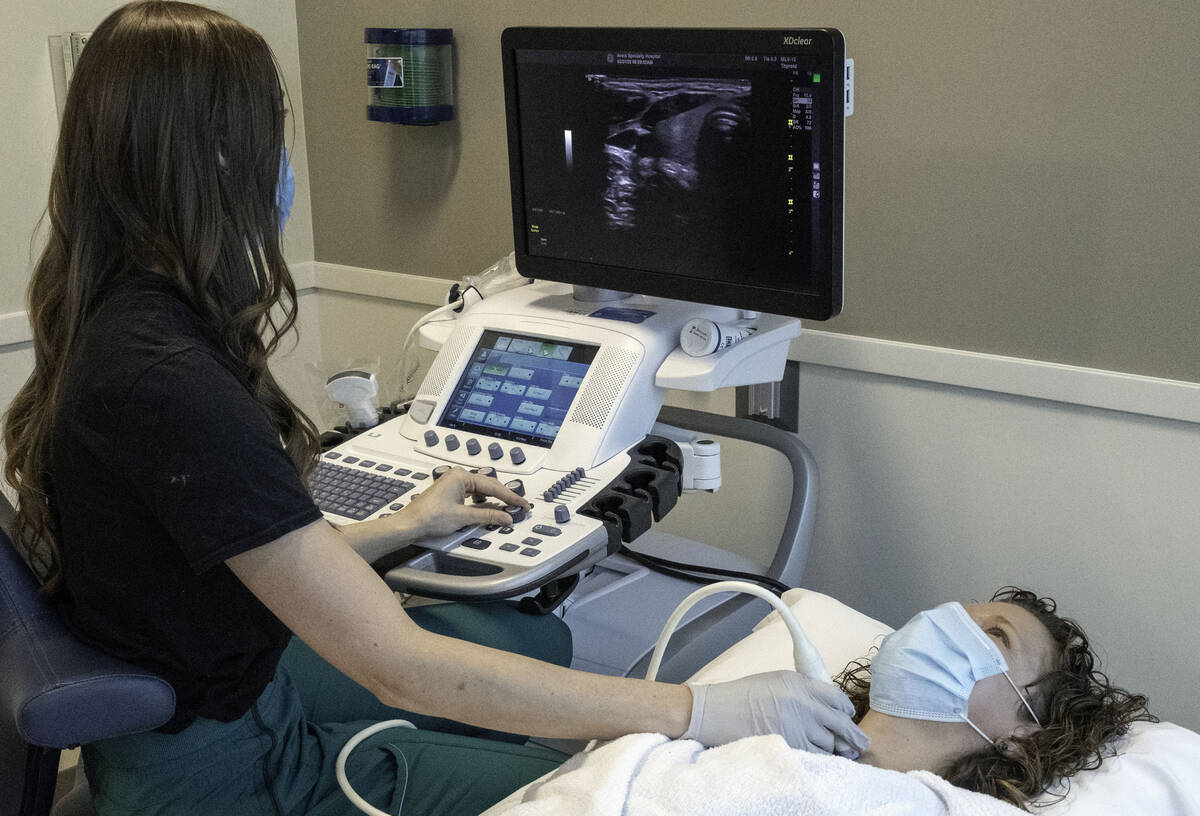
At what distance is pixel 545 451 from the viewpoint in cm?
166

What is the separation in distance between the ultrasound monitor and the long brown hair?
2.09 ft

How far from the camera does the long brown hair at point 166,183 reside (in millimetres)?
1044

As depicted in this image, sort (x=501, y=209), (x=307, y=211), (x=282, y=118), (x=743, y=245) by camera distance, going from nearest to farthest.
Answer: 1. (x=282, y=118)
2. (x=743, y=245)
3. (x=501, y=209)
4. (x=307, y=211)

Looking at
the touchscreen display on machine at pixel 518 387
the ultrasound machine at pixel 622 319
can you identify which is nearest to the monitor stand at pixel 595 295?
the ultrasound machine at pixel 622 319

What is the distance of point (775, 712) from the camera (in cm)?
113

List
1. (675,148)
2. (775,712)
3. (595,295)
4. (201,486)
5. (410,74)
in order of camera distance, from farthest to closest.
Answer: (410,74) → (595,295) → (675,148) → (775,712) → (201,486)

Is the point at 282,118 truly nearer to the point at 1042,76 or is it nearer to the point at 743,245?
the point at 743,245

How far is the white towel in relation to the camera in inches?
41.4

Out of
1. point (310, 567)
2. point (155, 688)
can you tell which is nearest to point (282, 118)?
→ point (310, 567)

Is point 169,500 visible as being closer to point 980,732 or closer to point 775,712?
point 775,712

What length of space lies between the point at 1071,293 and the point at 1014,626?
0.63 m

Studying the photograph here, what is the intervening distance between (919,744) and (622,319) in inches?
30.4

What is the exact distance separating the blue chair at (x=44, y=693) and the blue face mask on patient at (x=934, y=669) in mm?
773

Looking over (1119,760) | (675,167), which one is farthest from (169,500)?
(1119,760)
